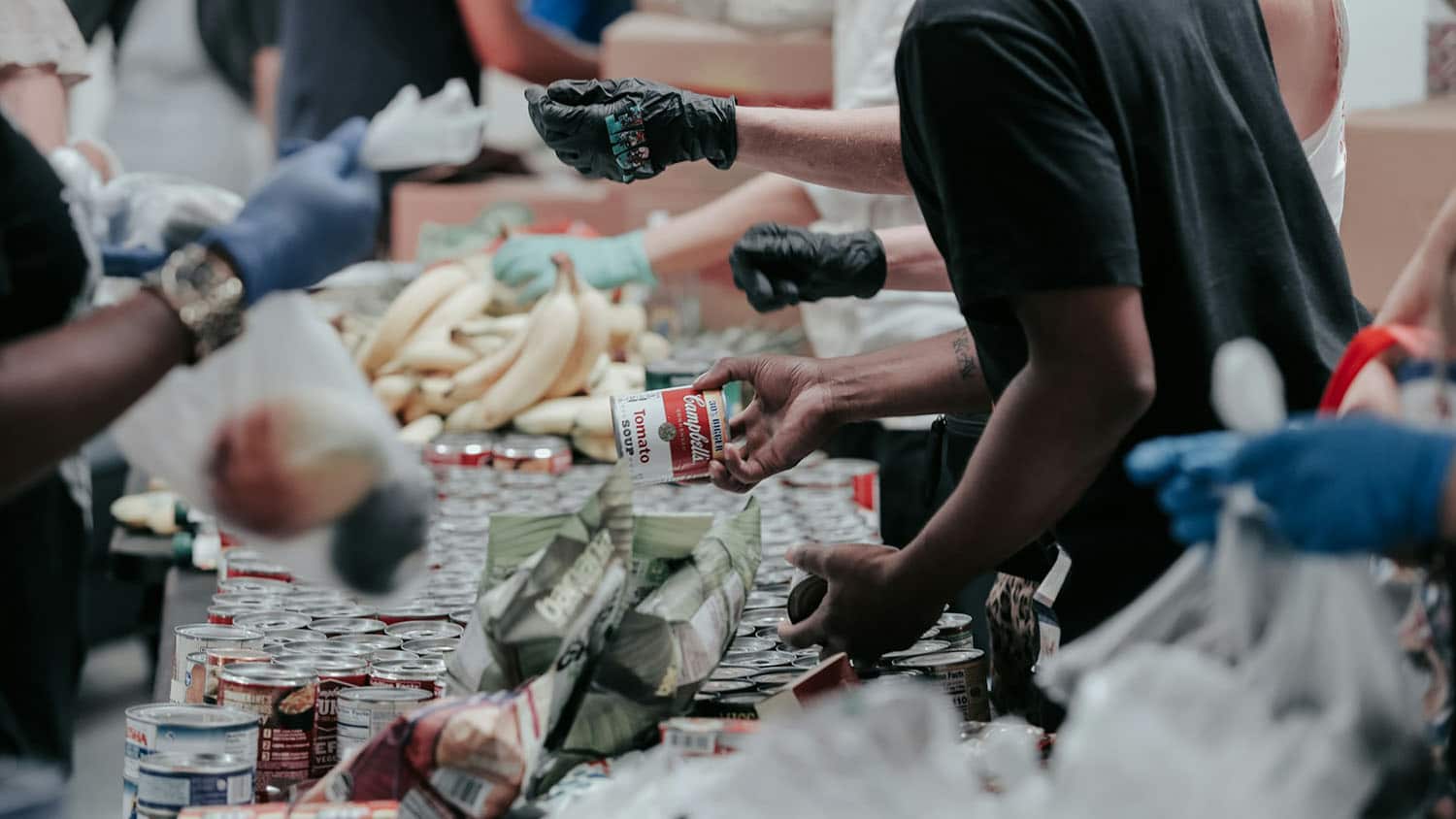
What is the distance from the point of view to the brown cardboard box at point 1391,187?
3.14 meters

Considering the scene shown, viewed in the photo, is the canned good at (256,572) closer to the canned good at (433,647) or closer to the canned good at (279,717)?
the canned good at (433,647)

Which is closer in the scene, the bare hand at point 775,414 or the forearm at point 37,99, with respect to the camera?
the forearm at point 37,99

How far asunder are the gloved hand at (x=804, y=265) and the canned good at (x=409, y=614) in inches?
34.6

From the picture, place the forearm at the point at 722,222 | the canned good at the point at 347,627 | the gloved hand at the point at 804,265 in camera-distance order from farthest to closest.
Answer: the forearm at the point at 722,222 < the gloved hand at the point at 804,265 < the canned good at the point at 347,627

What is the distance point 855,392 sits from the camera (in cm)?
215

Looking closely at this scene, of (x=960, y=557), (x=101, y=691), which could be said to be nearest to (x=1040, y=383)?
(x=960, y=557)

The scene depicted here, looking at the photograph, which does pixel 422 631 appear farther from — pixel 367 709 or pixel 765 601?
pixel 765 601

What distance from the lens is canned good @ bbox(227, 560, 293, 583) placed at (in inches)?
90.0

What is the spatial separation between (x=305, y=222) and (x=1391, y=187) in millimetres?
2549

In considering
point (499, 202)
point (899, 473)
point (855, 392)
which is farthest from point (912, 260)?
point (499, 202)

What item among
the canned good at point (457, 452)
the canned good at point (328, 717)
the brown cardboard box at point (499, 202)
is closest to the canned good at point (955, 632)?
the canned good at point (328, 717)

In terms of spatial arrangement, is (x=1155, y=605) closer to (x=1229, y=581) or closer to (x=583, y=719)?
(x=1229, y=581)

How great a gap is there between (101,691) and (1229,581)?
13.4 feet

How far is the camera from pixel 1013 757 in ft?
3.54
